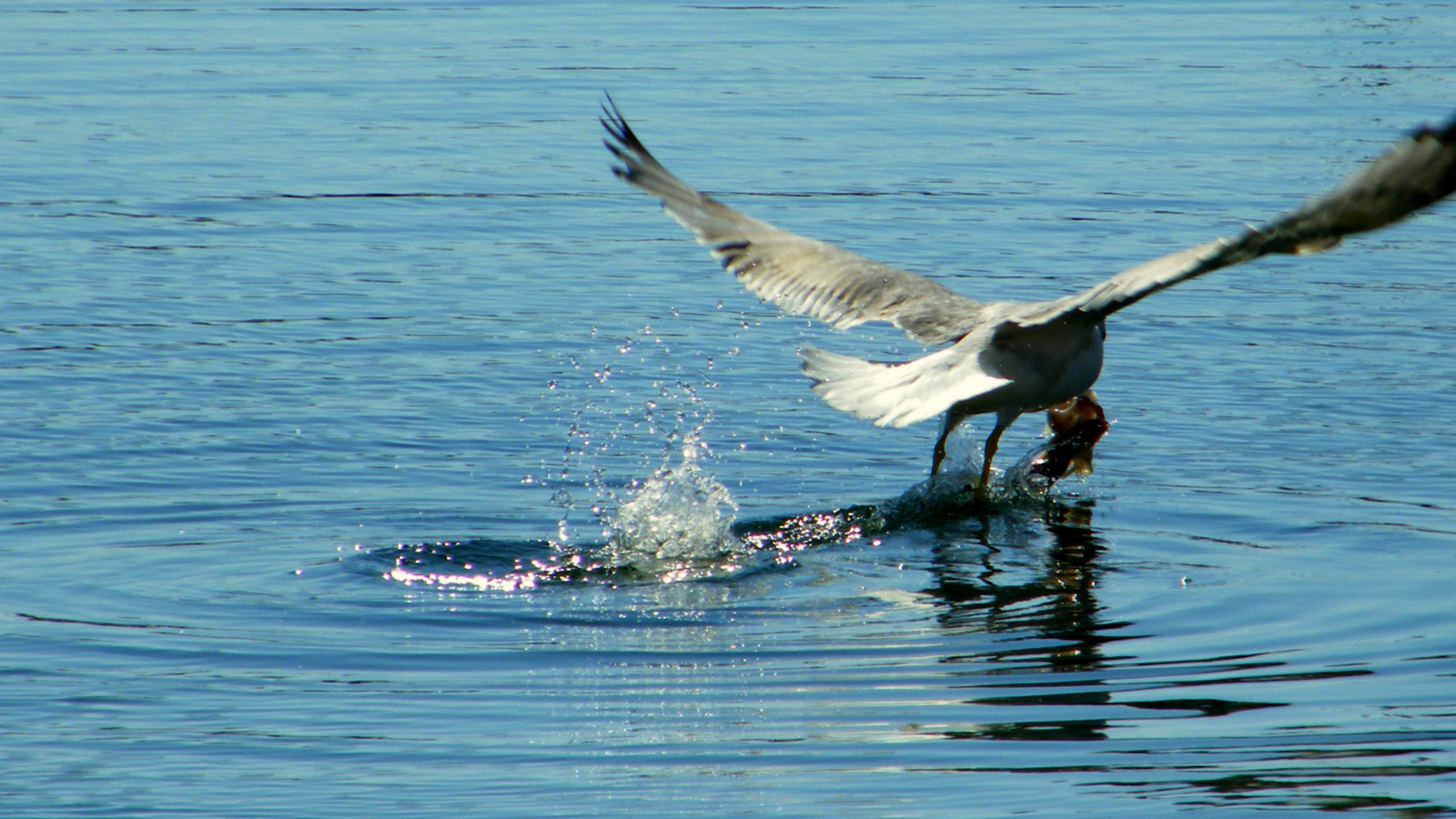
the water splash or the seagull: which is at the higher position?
the seagull

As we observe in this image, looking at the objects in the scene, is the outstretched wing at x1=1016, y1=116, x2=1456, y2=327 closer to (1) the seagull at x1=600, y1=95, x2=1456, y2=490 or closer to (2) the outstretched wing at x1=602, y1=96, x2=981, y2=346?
(1) the seagull at x1=600, y1=95, x2=1456, y2=490

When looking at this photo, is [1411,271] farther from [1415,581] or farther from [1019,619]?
[1019,619]

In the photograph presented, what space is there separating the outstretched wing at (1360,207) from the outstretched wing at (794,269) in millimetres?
2181

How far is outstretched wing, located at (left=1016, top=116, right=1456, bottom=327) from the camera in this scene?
5723mm

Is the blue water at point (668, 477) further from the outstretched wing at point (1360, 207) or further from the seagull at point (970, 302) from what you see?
the outstretched wing at point (1360, 207)

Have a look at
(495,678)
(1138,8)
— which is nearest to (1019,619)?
(495,678)

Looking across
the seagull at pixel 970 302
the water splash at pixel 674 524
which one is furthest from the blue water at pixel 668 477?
the seagull at pixel 970 302

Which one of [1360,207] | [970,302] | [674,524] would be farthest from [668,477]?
[1360,207]

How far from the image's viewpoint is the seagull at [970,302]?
5820 mm

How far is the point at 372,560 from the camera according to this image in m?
7.11

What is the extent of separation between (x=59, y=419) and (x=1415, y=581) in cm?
592

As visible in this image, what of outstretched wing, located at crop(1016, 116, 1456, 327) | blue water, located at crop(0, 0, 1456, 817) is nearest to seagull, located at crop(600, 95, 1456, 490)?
outstretched wing, located at crop(1016, 116, 1456, 327)

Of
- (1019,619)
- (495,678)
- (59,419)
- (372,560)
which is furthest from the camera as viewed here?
(59,419)

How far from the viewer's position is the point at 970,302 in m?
8.37
